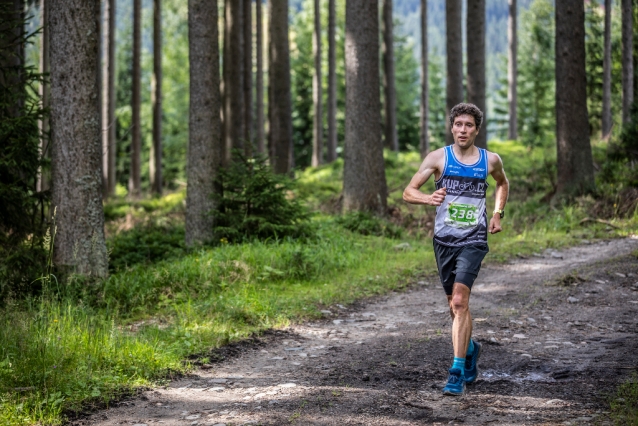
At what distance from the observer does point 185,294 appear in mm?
9500

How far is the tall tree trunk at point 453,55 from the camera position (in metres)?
20.4

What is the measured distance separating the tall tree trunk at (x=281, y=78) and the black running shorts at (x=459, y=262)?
16827 millimetres

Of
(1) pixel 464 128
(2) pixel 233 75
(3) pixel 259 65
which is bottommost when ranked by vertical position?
(1) pixel 464 128

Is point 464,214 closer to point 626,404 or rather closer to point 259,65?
point 626,404

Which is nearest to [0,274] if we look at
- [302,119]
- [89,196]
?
[89,196]

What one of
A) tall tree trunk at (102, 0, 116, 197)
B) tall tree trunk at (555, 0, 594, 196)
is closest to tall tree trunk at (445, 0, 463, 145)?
tall tree trunk at (555, 0, 594, 196)

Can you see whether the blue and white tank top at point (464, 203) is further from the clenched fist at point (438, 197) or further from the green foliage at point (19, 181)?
the green foliage at point (19, 181)

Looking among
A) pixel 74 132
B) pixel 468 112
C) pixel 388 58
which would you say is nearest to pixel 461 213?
pixel 468 112

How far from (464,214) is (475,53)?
1478 cm

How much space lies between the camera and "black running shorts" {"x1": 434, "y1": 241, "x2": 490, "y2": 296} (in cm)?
552

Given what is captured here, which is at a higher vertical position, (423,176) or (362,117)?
(362,117)

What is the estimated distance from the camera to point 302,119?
4394 centimetres

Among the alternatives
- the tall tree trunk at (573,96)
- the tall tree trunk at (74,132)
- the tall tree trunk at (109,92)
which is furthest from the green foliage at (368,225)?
the tall tree trunk at (109,92)

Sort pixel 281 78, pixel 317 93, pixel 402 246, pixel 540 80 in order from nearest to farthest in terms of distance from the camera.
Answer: pixel 402 246 < pixel 281 78 < pixel 317 93 < pixel 540 80
